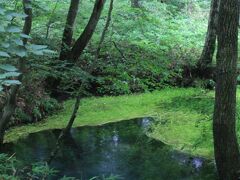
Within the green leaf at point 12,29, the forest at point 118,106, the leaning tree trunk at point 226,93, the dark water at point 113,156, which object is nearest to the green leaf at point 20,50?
the green leaf at point 12,29

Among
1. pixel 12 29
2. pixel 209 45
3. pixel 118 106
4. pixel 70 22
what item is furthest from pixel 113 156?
pixel 209 45

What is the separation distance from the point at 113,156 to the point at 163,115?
2484 mm

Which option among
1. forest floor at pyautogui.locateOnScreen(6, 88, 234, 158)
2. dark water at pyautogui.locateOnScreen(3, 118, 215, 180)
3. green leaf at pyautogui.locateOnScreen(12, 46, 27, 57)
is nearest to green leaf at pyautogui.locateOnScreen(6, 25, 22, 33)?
green leaf at pyautogui.locateOnScreen(12, 46, 27, 57)

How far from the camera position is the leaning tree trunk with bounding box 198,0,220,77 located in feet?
37.1

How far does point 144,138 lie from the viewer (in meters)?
7.77

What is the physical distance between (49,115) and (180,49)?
17.3 ft

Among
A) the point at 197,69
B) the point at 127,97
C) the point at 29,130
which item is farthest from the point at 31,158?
the point at 197,69

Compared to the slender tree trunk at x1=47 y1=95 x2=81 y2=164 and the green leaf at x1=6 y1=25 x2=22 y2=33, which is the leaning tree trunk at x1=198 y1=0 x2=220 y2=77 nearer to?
the slender tree trunk at x1=47 y1=95 x2=81 y2=164

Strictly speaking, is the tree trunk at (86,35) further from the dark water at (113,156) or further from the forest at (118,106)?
the dark water at (113,156)

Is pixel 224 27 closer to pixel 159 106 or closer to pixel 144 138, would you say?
pixel 144 138

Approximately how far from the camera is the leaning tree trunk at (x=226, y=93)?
15.1ft

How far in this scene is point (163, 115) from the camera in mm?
8984

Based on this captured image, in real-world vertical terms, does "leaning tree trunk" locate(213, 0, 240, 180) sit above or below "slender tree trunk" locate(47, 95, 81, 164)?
above

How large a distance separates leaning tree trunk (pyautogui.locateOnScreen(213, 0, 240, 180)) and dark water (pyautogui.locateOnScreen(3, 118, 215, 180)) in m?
0.94
